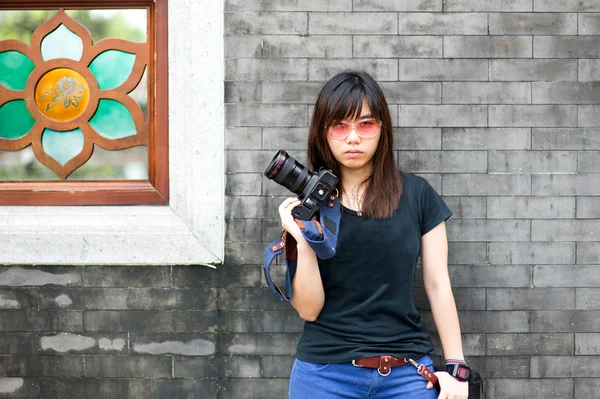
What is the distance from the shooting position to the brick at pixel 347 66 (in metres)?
3.54

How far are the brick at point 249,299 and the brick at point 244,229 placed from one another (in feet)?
0.90

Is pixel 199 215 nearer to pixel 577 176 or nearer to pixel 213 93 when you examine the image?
pixel 213 93

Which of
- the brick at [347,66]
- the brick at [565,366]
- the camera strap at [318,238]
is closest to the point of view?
the camera strap at [318,238]

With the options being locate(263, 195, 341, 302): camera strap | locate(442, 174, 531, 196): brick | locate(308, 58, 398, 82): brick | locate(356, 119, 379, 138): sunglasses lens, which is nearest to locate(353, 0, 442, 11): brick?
locate(308, 58, 398, 82): brick

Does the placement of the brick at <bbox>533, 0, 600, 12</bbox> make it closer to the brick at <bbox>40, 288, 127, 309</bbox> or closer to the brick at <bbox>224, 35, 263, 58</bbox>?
the brick at <bbox>224, 35, 263, 58</bbox>

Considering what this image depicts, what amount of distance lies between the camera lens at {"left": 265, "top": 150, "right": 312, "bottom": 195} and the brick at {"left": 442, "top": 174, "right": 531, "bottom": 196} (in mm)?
1209

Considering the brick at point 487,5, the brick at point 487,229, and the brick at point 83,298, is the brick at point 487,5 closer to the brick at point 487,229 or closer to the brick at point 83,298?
the brick at point 487,229

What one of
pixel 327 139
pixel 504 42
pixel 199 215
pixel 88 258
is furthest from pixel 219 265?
pixel 504 42

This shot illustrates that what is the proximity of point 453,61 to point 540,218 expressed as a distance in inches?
37.6

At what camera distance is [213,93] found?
11.6 feet

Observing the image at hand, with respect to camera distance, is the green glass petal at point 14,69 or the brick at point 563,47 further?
the green glass petal at point 14,69

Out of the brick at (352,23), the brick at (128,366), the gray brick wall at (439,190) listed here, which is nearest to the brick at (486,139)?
the gray brick wall at (439,190)

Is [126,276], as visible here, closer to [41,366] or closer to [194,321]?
[194,321]

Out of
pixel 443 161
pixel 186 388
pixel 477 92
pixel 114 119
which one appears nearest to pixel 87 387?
pixel 186 388
